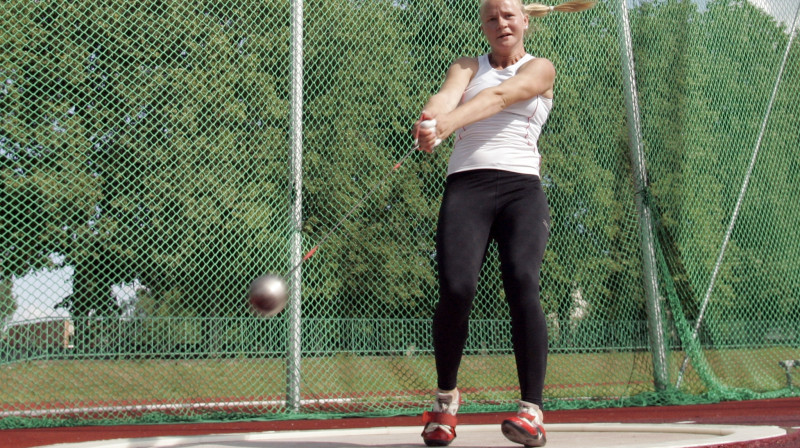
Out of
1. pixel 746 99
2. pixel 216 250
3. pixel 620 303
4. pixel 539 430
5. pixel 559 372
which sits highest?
pixel 746 99

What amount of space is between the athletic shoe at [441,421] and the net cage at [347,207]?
8.05ft

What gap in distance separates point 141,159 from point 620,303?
4065 millimetres

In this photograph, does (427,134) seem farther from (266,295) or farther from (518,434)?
(518,434)

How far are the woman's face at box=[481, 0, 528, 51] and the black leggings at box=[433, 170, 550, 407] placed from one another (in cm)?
53

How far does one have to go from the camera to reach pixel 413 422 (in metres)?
5.47

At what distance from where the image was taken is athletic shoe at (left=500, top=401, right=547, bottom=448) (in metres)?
2.85

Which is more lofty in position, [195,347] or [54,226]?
[54,226]

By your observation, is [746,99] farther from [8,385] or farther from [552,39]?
[8,385]

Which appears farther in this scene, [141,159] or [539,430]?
[141,159]

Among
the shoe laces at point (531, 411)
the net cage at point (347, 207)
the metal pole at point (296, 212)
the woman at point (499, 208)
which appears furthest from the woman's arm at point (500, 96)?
the metal pole at point (296, 212)

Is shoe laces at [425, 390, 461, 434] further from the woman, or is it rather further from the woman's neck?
the woman's neck

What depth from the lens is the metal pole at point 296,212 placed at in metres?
5.76

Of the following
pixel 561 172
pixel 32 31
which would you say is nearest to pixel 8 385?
pixel 32 31

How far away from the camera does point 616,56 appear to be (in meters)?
7.32
